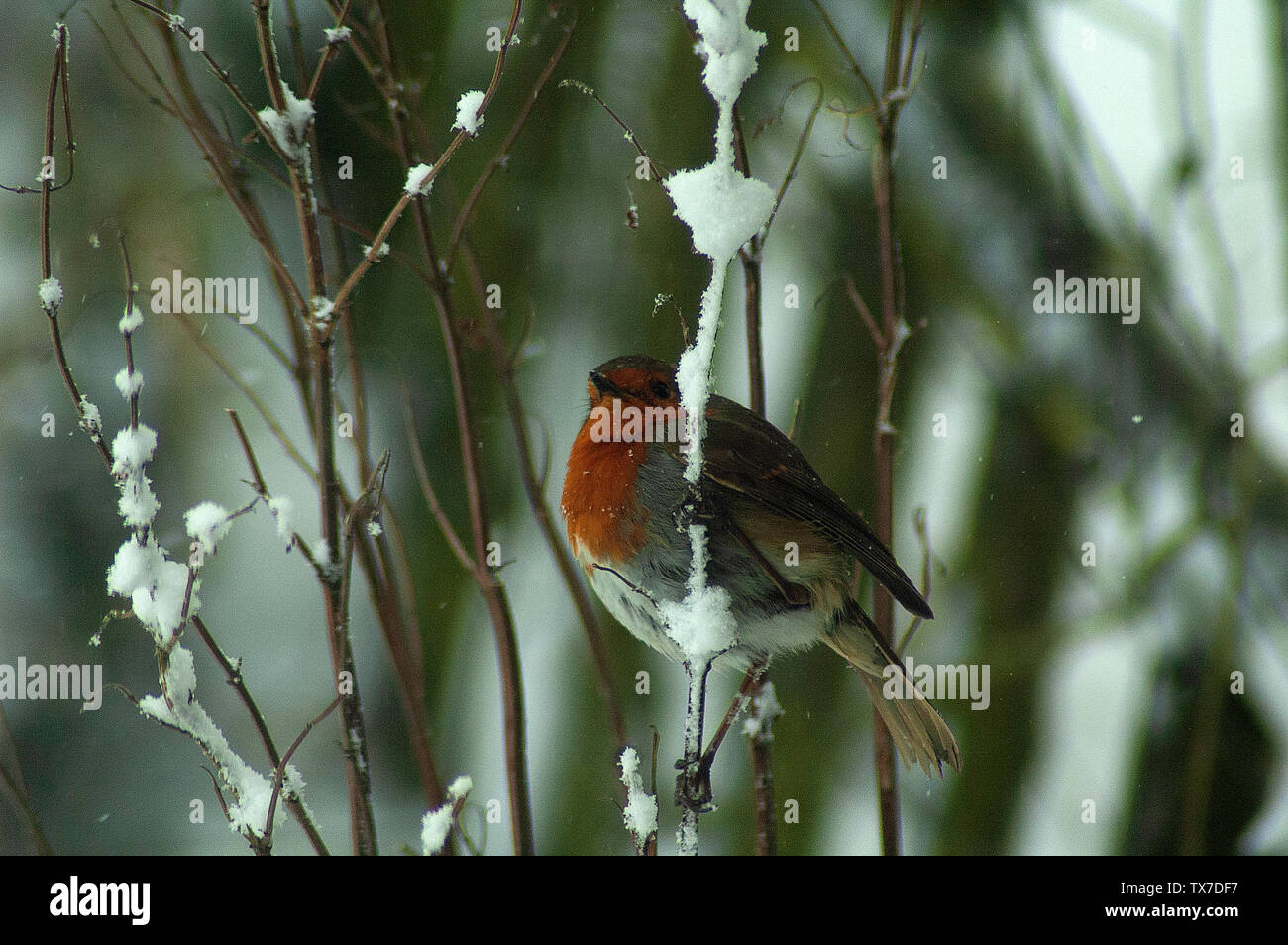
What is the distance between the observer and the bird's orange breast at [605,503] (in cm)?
146

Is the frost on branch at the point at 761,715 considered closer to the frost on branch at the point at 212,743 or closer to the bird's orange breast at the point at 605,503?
the bird's orange breast at the point at 605,503

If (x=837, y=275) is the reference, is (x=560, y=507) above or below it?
below

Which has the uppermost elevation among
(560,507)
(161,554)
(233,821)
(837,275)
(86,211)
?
(86,211)

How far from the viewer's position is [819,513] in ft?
5.14

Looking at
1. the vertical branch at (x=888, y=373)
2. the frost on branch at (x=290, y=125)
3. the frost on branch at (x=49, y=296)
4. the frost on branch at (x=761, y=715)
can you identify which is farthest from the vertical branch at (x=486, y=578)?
the vertical branch at (x=888, y=373)

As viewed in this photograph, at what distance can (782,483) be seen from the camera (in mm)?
1560

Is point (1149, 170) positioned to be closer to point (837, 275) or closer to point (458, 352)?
point (837, 275)

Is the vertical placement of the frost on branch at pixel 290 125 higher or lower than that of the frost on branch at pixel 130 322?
higher

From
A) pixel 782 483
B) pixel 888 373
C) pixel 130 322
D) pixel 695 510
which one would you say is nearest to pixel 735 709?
pixel 695 510

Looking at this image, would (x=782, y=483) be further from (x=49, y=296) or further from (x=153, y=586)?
(x=49, y=296)

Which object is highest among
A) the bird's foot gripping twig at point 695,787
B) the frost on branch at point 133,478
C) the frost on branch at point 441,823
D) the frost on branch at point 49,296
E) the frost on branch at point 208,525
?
the frost on branch at point 49,296
